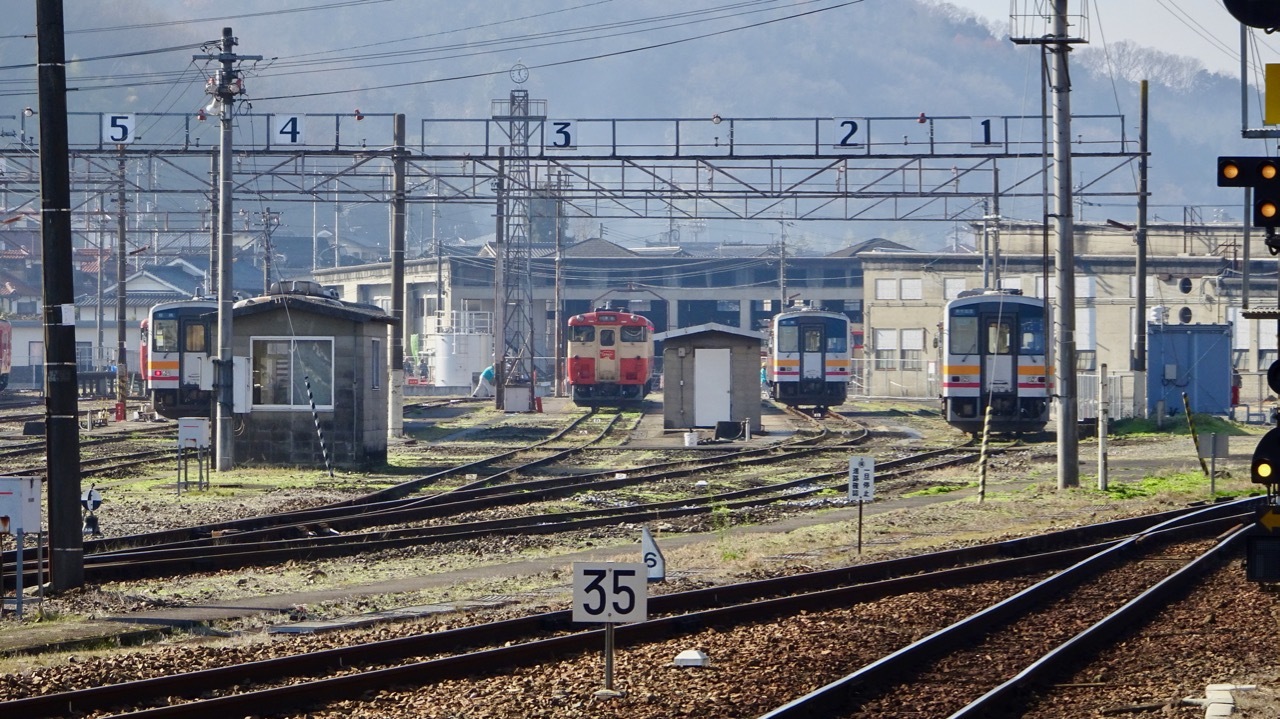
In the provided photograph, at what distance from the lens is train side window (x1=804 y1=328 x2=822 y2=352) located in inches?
1789

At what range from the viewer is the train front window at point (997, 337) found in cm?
3181

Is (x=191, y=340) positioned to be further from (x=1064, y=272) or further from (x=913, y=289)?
(x=913, y=289)

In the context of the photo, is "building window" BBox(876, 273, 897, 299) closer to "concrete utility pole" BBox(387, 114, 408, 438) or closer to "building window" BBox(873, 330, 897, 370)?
"building window" BBox(873, 330, 897, 370)

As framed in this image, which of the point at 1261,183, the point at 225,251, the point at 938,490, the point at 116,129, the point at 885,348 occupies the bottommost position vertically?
the point at 938,490

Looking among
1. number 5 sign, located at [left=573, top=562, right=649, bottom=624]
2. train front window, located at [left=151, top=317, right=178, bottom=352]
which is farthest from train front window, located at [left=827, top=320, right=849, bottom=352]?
number 5 sign, located at [left=573, top=562, right=649, bottom=624]

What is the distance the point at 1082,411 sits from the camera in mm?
39969

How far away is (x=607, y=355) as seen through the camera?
1812 inches

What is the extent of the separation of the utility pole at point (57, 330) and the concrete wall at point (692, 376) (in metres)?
21.6

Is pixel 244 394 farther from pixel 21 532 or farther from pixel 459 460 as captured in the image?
pixel 21 532

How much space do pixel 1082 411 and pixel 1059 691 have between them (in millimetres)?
32303

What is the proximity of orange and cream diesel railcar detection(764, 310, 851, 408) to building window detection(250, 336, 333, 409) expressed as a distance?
75.5ft

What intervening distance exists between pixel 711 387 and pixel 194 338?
495 inches

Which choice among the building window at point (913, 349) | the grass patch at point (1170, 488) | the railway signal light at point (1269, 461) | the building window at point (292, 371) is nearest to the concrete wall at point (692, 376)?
the building window at point (292, 371)

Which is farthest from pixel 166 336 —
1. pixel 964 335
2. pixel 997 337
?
pixel 997 337
